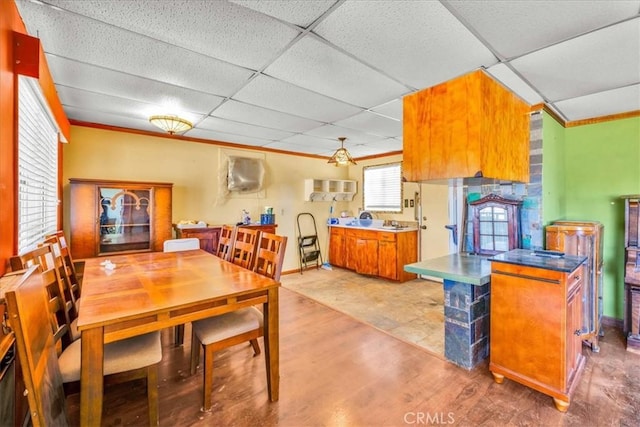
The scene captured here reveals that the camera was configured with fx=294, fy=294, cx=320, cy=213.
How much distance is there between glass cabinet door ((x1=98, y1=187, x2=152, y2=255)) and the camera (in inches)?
142

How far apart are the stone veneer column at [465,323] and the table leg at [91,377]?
2363 millimetres

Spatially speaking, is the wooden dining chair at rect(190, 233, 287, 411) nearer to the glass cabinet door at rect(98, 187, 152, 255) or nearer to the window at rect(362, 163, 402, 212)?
the glass cabinet door at rect(98, 187, 152, 255)

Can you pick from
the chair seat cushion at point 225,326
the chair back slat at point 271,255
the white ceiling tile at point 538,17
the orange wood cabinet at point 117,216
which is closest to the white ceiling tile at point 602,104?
the white ceiling tile at point 538,17

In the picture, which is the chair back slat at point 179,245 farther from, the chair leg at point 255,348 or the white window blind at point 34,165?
the chair leg at point 255,348

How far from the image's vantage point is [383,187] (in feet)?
19.8

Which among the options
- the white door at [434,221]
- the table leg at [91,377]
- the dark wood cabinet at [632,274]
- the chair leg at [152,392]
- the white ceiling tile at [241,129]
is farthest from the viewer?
the white door at [434,221]

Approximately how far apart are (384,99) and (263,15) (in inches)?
61.4

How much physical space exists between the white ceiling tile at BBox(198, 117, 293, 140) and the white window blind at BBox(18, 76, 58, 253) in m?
1.52

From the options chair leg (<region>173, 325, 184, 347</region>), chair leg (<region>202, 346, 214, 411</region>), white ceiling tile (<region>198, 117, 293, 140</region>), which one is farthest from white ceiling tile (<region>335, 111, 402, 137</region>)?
chair leg (<region>173, 325, 184, 347</region>)

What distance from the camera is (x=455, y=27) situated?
1715 millimetres

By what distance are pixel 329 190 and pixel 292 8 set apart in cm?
463

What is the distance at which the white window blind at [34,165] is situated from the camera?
1.93 m

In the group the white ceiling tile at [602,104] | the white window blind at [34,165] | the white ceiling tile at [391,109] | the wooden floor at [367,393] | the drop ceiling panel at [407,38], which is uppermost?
the white ceiling tile at [391,109]

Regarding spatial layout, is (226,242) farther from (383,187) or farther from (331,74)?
(383,187)
